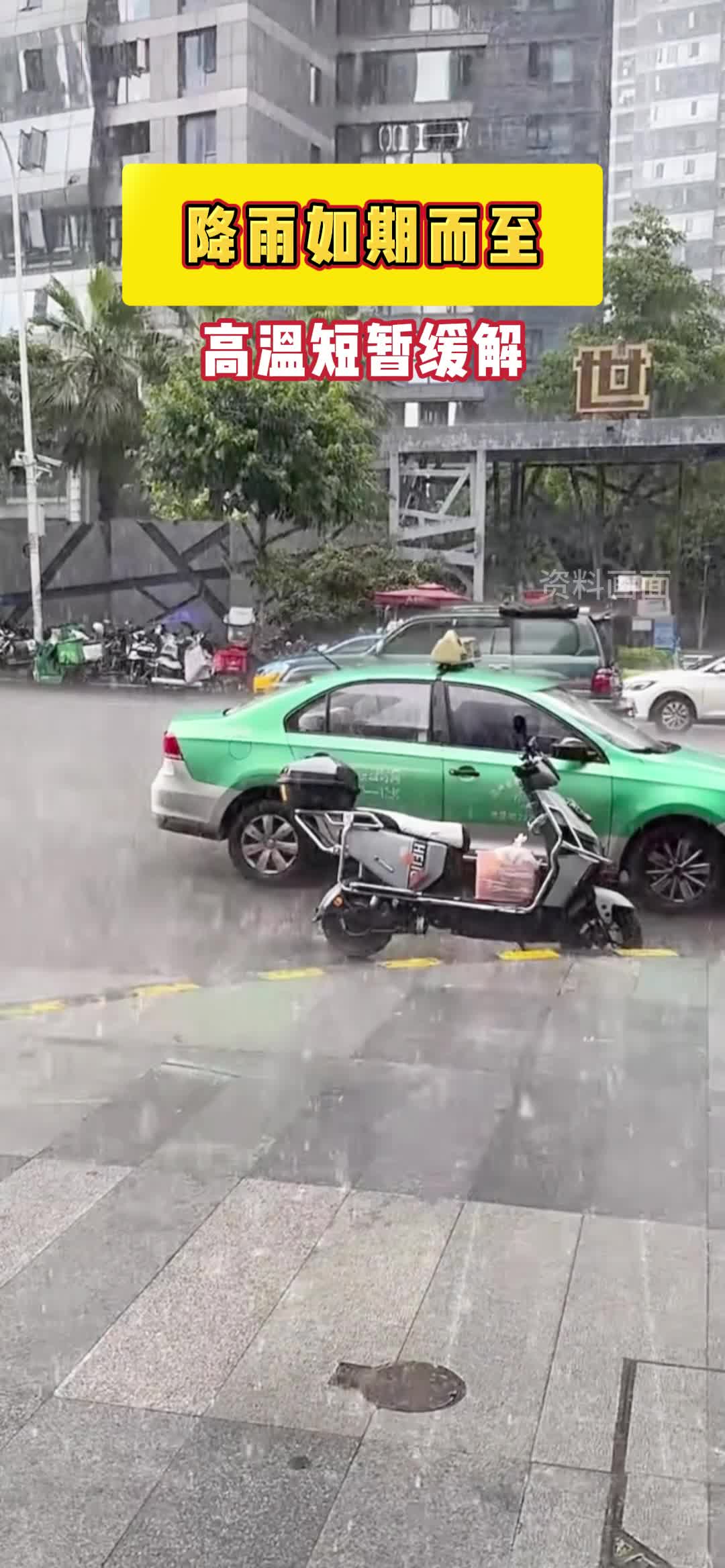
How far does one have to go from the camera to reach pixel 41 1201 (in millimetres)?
3566

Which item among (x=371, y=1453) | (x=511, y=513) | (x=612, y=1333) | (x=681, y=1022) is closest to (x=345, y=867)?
(x=681, y=1022)

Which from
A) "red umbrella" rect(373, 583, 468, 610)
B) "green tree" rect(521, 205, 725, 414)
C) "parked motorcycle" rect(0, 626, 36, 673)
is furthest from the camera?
"green tree" rect(521, 205, 725, 414)

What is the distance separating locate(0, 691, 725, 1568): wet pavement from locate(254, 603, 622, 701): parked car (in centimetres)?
570

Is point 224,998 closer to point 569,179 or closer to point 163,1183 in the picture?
point 163,1183

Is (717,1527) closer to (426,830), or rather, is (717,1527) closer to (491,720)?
(426,830)

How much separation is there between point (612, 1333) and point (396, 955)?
3.30 metres

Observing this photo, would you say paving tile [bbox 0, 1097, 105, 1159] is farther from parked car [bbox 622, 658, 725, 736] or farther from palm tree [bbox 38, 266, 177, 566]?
palm tree [bbox 38, 266, 177, 566]

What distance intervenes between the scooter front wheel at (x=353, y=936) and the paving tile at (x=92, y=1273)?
2324 mm

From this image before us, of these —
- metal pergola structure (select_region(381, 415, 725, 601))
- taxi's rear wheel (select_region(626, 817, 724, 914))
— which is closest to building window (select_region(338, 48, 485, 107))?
taxi's rear wheel (select_region(626, 817, 724, 914))

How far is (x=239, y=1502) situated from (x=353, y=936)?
3776 mm

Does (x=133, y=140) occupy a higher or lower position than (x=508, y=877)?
higher

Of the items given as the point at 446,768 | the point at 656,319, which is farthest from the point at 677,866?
the point at 656,319

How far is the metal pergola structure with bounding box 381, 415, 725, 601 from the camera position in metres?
21.6

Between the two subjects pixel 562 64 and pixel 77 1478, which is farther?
pixel 562 64
